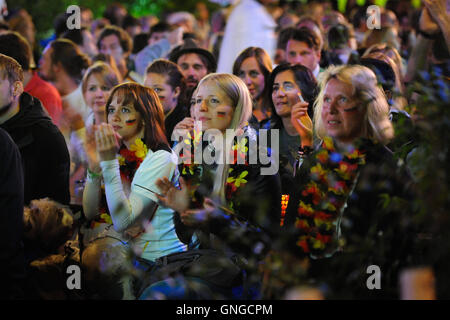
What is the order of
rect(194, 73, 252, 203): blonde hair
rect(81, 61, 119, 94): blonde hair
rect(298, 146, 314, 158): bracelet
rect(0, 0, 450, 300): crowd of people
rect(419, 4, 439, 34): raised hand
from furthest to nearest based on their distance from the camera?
1. rect(81, 61, 119, 94): blonde hair
2. rect(419, 4, 439, 34): raised hand
3. rect(298, 146, 314, 158): bracelet
4. rect(194, 73, 252, 203): blonde hair
5. rect(0, 0, 450, 300): crowd of people

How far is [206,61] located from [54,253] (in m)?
2.49

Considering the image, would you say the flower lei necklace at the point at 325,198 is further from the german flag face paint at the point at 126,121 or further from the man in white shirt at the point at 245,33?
the man in white shirt at the point at 245,33

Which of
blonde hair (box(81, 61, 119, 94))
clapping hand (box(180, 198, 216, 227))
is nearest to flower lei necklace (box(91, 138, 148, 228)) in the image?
clapping hand (box(180, 198, 216, 227))

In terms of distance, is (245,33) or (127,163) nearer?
(127,163)

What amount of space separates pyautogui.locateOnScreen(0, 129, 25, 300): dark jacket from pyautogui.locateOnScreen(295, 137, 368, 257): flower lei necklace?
1364 mm

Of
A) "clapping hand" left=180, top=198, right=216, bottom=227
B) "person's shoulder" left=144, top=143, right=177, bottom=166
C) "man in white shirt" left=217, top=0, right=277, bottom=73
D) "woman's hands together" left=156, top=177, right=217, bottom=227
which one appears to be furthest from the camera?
"man in white shirt" left=217, top=0, right=277, bottom=73

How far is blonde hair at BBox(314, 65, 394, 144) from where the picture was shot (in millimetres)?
3389

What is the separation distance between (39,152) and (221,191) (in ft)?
4.24

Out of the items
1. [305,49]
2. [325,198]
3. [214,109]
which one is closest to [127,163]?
[214,109]

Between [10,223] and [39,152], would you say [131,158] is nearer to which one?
[39,152]

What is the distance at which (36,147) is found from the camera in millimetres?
4289

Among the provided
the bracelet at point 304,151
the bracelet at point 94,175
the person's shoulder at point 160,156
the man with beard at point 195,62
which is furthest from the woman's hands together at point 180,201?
the man with beard at point 195,62

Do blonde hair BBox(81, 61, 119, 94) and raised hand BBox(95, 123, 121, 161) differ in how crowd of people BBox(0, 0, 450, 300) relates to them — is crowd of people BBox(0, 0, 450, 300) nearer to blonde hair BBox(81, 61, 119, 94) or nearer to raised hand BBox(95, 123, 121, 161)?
raised hand BBox(95, 123, 121, 161)
